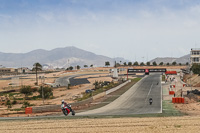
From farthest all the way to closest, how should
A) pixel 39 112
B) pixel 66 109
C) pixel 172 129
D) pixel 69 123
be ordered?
1. pixel 39 112
2. pixel 66 109
3. pixel 69 123
4. pixel 172 129

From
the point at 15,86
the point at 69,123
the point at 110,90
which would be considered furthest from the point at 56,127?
the point at 15,86

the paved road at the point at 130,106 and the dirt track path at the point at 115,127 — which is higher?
the dirt track path at the point at 115,127

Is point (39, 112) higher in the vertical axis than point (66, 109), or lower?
lower

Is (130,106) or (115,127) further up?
(115,127)

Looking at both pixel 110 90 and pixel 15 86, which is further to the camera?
pixel 15 86

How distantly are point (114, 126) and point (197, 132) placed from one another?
5908mm

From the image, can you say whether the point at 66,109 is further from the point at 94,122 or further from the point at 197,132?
the point at 197,132

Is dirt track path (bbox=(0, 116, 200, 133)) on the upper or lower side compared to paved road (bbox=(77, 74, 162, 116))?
upper

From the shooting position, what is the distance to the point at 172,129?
16625mm

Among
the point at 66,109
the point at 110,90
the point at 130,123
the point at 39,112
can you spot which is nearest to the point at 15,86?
the point at 110,90

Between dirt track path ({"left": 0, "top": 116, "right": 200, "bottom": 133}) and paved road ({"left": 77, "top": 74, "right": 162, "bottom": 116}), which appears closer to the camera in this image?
dirt track path ({"left": 0, "top": 116, "right": 200, "bottom": 133})

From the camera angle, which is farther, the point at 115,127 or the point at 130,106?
the point at 130,106

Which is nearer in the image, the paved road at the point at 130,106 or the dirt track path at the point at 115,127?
the dirt track path at the point at 115,127

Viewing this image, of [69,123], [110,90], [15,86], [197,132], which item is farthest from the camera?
[15,86]
